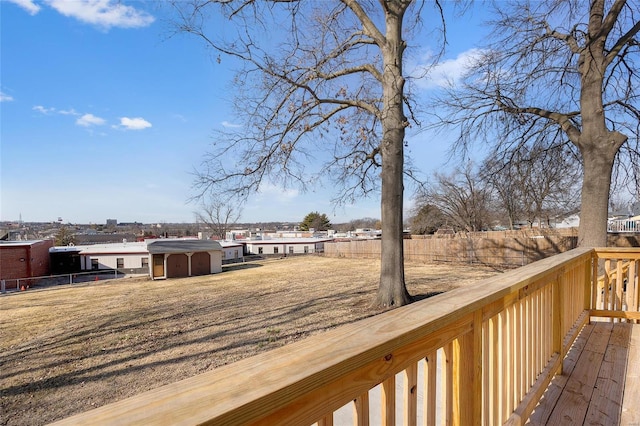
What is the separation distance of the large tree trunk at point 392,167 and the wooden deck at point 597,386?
413 centimetres

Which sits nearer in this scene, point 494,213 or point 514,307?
point 514,307

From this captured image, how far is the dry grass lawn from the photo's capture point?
4938 millimetres

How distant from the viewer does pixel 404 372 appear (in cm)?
118

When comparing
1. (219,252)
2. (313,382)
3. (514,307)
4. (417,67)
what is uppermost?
(417,67)

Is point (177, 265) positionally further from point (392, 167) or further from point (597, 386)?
point (597, 386)

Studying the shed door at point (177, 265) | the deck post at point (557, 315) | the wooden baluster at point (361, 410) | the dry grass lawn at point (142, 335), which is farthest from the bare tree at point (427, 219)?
the wooden baluster at point (361, 410)

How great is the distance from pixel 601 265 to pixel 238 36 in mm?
9392

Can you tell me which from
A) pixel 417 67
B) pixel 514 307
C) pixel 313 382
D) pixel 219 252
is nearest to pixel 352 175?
pixel 417 67

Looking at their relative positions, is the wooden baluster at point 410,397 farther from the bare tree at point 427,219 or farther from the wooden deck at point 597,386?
the bare tree at point 427,219

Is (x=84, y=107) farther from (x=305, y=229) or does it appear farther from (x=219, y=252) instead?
(x=305, y=229)

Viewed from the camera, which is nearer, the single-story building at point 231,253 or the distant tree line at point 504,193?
the distant tree line at point 504,193

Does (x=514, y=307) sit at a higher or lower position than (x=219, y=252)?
higher

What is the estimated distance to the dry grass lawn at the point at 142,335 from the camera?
4938mm

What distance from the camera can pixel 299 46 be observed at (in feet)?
28.5
